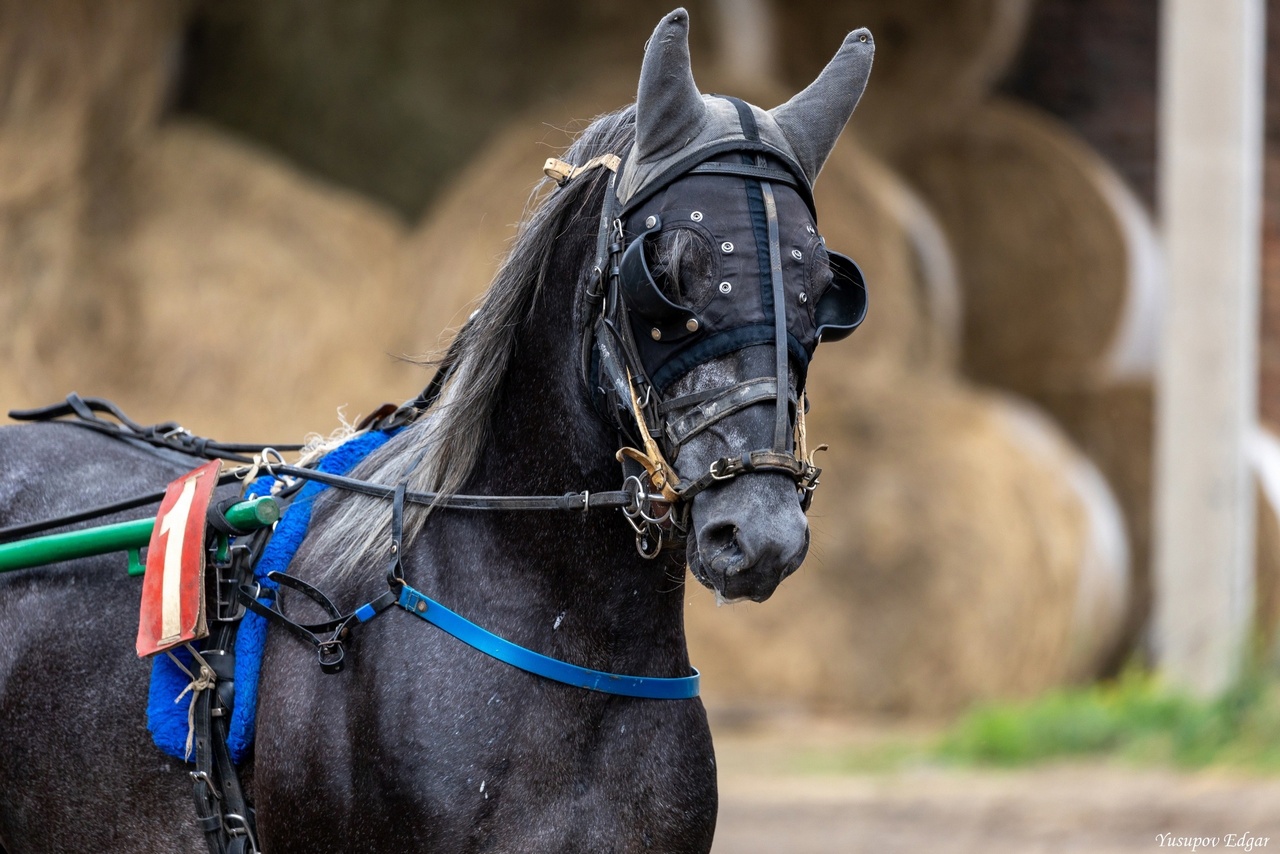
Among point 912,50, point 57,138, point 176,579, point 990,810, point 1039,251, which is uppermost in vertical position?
point 912,50

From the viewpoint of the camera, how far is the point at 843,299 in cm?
227

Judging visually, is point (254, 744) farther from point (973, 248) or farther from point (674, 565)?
point (973, 248)

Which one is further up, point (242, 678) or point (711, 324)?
point (711, 324)

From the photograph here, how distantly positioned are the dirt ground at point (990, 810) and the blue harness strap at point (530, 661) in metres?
3.05

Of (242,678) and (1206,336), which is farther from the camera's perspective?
(1206,336)

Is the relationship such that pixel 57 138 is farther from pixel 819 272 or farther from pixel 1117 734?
pixel 1117 734

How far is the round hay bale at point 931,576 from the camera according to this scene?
6824mm

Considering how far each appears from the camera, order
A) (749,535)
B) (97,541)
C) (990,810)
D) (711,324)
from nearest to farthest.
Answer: (749,535) < (711,324) < (97,541) < (990,810)

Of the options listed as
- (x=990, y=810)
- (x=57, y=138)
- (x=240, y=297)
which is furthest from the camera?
(x=240, y=297)

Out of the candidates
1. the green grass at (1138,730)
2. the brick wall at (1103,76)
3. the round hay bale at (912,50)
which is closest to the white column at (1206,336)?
the green grass at (1138,730)

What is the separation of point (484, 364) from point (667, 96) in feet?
1.75

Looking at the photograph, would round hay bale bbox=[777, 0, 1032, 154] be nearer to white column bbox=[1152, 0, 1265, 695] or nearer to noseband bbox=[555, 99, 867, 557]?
white column bbox=[1152, 0, 1265, 695]

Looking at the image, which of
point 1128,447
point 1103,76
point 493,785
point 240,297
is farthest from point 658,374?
point 1103,76

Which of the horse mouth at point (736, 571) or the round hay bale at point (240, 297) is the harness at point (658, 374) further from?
the round hay bale at point (240, 297)
